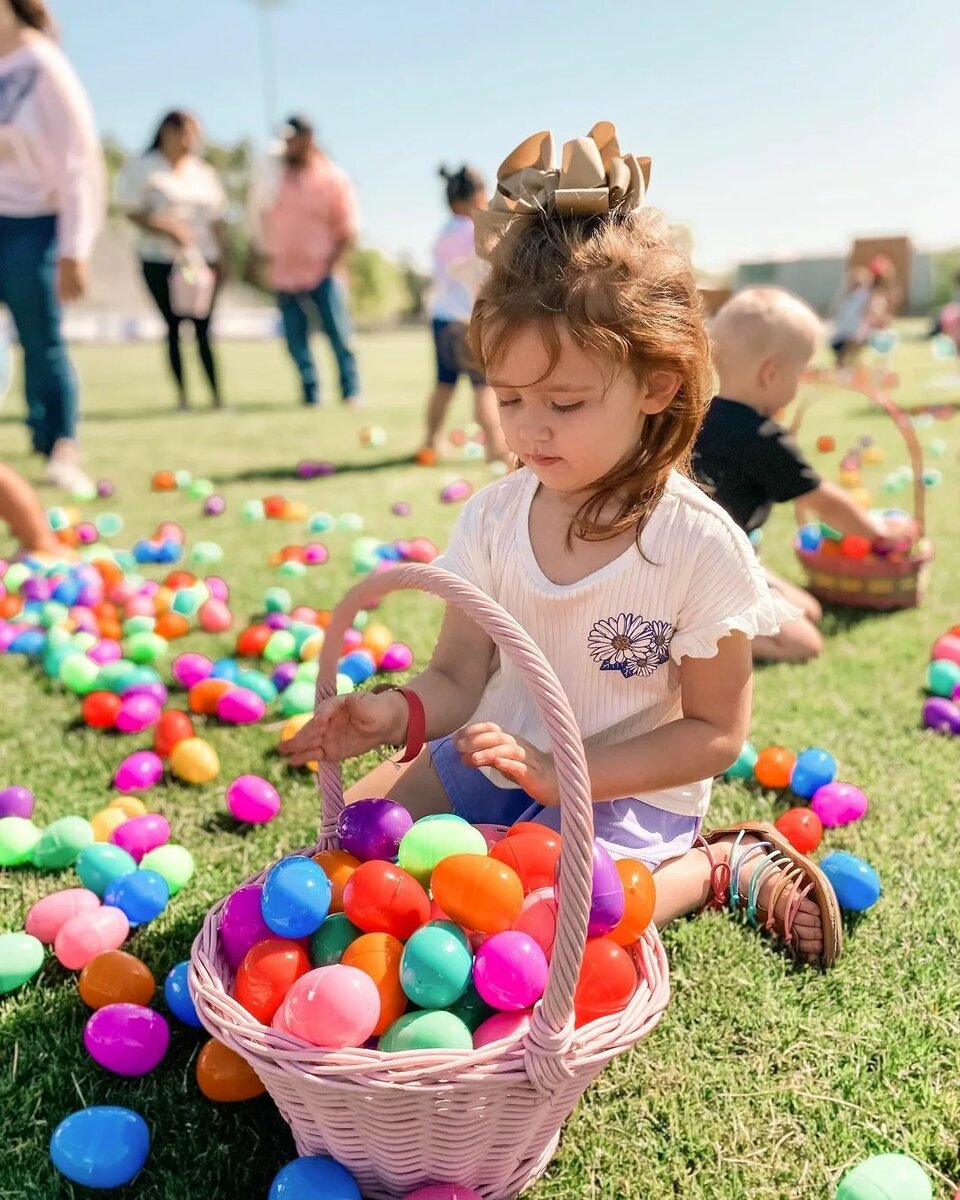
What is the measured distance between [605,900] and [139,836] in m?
1.26

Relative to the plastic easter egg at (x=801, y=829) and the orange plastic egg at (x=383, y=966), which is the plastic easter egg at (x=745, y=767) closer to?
the plastic easter egg at (x=801, y=829)

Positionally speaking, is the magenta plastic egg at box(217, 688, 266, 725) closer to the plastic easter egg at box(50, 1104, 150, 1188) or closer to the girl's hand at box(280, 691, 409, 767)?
the girl's hand at box(280, 691, 409, 767)

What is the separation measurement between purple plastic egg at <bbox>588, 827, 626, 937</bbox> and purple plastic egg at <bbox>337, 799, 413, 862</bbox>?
0.38m

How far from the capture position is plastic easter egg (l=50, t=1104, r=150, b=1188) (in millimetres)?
1527

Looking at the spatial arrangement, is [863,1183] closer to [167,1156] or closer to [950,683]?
[167,1156]

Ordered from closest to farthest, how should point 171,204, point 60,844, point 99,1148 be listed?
point 99,1148 < point 60,844 < point 171,204

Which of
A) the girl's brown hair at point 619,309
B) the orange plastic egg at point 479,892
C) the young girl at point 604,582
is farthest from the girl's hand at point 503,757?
the girl's brown hair at point 619,309

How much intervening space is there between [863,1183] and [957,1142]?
10.4 inches

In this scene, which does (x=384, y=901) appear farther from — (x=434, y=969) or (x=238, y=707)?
(x=238, y=707)

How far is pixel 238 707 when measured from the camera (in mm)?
2990

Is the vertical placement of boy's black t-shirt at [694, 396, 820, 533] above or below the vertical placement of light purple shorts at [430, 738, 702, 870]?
above

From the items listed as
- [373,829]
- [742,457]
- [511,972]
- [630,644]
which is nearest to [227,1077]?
[373,829]

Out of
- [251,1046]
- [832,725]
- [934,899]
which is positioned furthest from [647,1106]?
[832,725]

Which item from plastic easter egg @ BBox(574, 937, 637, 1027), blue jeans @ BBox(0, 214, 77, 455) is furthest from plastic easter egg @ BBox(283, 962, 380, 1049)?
blue jeans @ BBox(0, 214, 77, 455)
